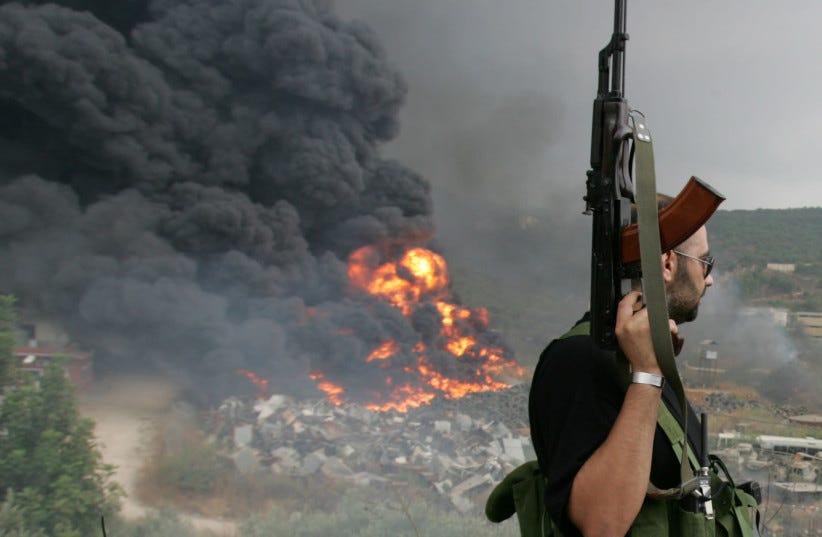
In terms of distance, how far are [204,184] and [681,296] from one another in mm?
7369

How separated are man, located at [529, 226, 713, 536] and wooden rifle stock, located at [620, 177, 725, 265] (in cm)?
8

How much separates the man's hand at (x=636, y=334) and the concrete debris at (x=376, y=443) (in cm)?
611

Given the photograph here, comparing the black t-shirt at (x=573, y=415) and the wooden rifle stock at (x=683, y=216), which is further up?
the wooden rifle stock at (x=683, y=216)

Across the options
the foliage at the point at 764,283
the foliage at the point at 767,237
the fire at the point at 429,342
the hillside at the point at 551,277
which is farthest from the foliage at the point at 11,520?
the foliage at the point at 767,237

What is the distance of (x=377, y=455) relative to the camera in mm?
7602

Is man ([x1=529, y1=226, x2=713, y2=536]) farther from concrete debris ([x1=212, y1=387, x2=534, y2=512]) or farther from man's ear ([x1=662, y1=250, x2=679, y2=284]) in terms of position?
concrete debris ([x1=212, y1=387, x2=534, y2=512])

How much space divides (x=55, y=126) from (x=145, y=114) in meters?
0.94

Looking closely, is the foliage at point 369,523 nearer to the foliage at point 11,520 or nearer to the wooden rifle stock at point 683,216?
the foliage at point 11,520

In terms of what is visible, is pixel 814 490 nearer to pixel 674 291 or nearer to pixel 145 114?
pixel 674 291

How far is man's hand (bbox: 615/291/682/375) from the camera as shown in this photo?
1521 millimetres

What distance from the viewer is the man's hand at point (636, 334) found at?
1521 millimetres

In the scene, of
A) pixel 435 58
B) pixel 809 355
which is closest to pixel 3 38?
pixel 435 58

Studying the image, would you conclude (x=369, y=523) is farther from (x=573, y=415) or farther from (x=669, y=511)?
(x=573, y=415)

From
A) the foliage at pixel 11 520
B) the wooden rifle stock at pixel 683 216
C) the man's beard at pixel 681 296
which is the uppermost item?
the wooden rifle stock at pixel 683 216
